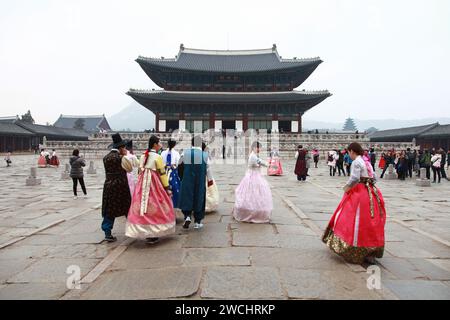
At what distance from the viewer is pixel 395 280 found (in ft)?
12.3

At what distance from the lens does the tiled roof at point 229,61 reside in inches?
1441

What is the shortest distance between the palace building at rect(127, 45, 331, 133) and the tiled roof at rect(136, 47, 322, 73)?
12cm

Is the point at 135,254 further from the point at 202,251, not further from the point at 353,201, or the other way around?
the point at 353,201

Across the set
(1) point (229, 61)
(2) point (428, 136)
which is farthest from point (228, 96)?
(2) point (428, 136)

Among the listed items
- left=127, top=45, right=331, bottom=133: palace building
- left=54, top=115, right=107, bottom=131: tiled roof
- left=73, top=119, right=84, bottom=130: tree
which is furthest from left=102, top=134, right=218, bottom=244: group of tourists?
left=54, top=115, right=107, bottom=131: tiled roof

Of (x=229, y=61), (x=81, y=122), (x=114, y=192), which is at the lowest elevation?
(x=114, y=192)

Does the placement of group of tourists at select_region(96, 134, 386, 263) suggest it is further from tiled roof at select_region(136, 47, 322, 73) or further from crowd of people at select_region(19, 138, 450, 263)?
tiled roof at select_region(136, 47, 322, 73)

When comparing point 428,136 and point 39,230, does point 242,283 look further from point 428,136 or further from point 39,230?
point 428,136

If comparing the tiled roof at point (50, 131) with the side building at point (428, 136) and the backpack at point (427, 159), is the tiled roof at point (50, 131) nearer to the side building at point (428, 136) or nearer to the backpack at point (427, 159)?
the backpack at point (427, 159)

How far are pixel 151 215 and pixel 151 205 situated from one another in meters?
0.16

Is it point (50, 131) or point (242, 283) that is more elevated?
point (50, 131)

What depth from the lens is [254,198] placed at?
6.45m
